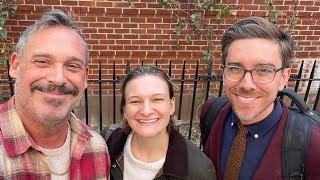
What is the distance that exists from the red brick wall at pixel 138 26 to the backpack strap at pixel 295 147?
12.1 feet

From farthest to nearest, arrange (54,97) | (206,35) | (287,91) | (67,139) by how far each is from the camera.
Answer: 1. (206,35)
2. (287,91)
3. (67,139)
4. (54,97)

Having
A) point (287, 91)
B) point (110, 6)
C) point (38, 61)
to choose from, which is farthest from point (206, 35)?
point (38, 61)

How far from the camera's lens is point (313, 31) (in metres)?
5.84

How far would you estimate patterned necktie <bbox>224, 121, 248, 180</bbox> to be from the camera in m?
2.14

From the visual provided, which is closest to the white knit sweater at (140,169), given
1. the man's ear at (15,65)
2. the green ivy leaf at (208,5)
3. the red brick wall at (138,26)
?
the man's ear at (15,65)

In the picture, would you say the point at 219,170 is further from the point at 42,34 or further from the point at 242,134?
the point at 42,34

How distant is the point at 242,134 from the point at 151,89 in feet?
2.12

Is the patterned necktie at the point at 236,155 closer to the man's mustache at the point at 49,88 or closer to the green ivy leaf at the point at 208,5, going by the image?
the man's mustache at the point at 49,88

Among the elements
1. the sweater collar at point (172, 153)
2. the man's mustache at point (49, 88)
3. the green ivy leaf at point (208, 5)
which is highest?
the green ivy leaf at point (208, 5)

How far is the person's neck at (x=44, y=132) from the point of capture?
1.86m

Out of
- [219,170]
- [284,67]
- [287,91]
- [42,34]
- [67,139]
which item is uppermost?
[42,34]

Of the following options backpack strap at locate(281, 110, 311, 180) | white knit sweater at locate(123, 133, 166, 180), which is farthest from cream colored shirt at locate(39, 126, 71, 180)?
backpack strap at locate(281, 110, 311, 180)

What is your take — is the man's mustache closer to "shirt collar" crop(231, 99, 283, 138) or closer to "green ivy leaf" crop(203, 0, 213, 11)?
"shirt collar" crop(231, 99, 283, 138)

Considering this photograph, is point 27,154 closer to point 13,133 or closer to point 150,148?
point 13,133
